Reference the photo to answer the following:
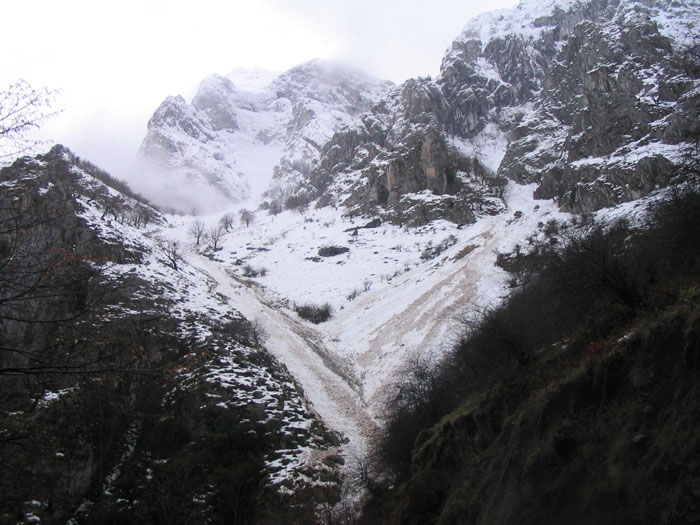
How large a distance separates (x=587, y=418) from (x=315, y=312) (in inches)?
1837

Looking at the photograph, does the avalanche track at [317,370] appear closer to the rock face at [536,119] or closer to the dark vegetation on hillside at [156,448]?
the dark vegetation on hillside at [156,448]

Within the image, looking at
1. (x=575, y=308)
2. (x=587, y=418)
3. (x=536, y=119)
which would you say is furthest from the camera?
(x=536, y=119)

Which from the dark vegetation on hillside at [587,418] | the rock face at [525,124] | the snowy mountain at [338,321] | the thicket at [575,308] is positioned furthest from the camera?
the rock face at [525,124]

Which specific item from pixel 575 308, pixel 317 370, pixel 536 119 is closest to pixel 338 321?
pixel 317 370

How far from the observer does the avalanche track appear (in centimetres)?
2592

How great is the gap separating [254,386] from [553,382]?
58.3 feet

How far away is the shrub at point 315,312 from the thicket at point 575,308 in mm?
30231

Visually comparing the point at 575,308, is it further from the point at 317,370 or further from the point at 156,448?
the point at 317,370

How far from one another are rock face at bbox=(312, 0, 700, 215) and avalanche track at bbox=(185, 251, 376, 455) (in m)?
20.6

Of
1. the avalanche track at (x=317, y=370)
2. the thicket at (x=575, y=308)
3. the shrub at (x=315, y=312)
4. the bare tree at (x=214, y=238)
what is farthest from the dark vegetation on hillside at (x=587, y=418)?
the bare tree at (x=214, y=238)

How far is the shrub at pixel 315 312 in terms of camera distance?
52.2 m

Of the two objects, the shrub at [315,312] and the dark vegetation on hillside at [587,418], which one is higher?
the shrub at [315,312]

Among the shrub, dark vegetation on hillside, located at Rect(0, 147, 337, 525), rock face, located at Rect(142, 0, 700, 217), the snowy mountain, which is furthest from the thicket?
the shrub

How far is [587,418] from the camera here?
7273mm
